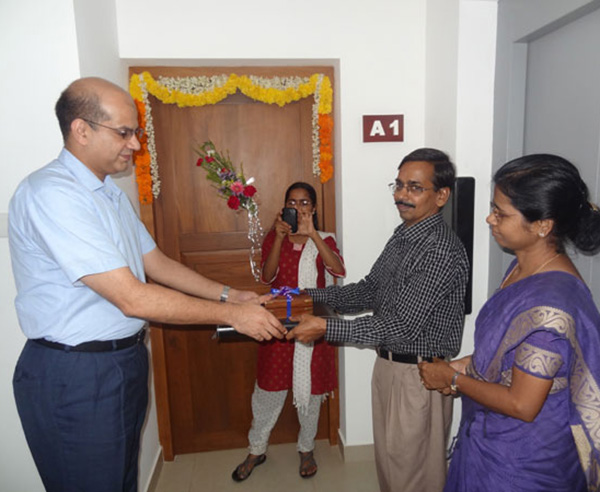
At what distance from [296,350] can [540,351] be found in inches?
60.0

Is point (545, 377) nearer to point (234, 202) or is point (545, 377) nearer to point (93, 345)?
point (93, 345)

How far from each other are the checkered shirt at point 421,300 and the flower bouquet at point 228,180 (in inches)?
41.9

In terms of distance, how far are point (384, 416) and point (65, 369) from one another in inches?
49.1

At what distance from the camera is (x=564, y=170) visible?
117cm

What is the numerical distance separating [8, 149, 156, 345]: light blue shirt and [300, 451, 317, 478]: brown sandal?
161 centimetres

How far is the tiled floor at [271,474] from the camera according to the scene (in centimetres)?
249

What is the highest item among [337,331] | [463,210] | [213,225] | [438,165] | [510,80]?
[510,80]

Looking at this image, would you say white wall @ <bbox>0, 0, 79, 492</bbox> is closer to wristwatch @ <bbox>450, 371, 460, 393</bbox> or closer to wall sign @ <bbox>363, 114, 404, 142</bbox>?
wall sign @ <bbox>363, 114, 404, 142</bbox>

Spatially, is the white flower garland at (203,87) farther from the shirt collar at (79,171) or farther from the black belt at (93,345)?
the black belt at (93,345)

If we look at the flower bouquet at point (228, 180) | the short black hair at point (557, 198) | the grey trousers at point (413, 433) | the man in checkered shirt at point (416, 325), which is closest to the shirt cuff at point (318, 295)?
the man in checkered shirt at point (416, 325)

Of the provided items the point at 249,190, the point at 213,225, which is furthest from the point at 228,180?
the point at 213,225

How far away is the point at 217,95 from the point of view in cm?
242

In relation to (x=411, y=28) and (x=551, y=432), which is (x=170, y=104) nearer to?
(x=411, y=28)

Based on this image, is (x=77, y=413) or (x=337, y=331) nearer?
(x=77, y=413)
